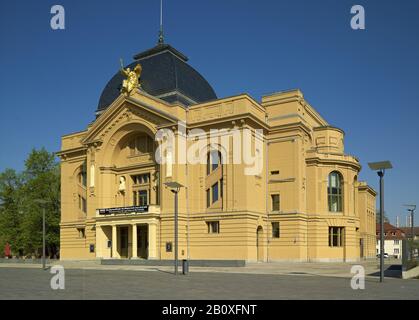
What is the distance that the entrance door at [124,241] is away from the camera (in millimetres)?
50312

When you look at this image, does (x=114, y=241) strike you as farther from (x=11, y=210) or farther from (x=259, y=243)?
(x=11, y=210)

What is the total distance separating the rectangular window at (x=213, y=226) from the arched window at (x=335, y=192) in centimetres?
1312

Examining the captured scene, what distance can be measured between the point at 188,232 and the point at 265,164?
10.4m

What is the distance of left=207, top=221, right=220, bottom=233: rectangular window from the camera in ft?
145

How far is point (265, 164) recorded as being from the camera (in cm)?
4778

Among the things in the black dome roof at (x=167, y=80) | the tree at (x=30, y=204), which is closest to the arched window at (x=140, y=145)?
the black dome roof at (x=167, y=80)

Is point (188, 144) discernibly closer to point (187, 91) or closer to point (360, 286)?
point (187, 91)

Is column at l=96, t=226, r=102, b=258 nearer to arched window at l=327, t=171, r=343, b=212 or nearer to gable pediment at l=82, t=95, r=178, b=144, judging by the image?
gable pediment at l=82, t=95, r=178, b=144

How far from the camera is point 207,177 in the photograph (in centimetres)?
4541

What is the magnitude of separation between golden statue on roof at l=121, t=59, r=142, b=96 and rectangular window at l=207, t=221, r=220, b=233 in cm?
1637

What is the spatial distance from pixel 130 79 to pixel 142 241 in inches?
682

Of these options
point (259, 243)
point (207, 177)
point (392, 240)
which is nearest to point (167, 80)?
point (207, 177)

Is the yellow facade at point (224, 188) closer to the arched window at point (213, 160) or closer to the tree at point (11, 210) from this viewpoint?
the arched window at point (213, 160)
